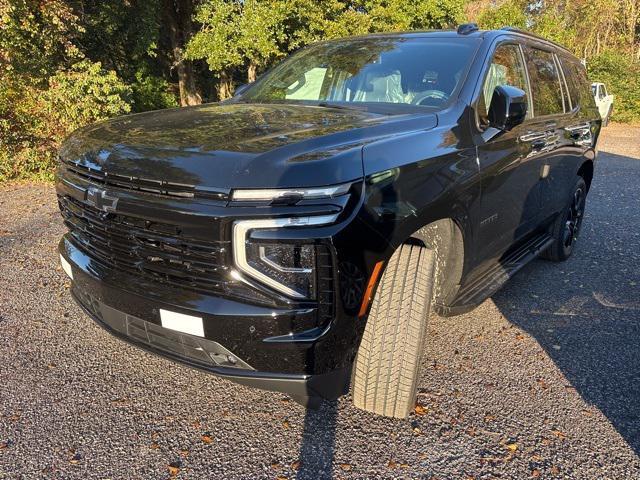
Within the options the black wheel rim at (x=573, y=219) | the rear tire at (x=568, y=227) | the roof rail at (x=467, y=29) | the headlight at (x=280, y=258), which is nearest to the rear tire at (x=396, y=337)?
the headlight at (x=280, y=258)

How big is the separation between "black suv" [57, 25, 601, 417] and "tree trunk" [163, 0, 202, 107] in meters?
10.9

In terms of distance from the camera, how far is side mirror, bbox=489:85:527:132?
2803 millimetres

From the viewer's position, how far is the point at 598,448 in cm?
240

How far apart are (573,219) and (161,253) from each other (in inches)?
172

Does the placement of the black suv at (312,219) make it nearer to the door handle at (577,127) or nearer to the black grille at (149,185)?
the black grille at (149,185)

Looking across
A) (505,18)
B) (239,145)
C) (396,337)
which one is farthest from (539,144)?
(505,18)

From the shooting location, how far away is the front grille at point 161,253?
1968mm

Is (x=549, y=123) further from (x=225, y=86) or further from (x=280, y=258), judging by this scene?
(x=225, y=86)

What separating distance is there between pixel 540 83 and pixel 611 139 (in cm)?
1517

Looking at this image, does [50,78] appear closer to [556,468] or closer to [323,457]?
[323,457]

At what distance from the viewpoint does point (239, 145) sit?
2.08 meters

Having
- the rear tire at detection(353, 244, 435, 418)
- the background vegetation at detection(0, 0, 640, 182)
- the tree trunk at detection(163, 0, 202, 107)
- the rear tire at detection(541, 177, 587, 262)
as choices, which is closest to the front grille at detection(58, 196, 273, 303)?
the rear tire at detection(353, 244, 435, 418)

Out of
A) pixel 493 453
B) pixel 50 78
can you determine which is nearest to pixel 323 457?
pixel 493 453

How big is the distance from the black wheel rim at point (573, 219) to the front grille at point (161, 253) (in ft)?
12.7
